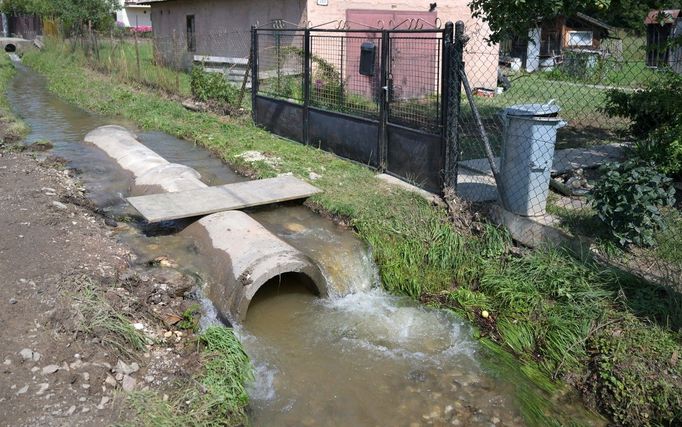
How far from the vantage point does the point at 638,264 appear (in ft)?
17.7

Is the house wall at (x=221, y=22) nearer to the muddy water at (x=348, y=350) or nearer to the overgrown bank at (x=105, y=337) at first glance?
the muddy water at (x=348, y=350)

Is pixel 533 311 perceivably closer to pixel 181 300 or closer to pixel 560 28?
pixel 181 300

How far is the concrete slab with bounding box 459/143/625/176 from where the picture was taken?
834cm

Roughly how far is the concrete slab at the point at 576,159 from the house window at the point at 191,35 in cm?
1447

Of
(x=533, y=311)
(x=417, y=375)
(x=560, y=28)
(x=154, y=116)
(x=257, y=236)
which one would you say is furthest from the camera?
(x=560, y=28)

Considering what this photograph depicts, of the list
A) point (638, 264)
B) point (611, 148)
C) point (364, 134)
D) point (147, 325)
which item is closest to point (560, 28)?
point (611, 148)

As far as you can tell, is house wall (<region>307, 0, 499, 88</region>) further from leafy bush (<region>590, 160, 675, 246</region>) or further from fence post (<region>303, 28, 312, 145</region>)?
leafy bush (<region>590, 160, 675, 246</region>)

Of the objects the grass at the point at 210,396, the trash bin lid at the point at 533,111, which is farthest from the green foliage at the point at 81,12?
the grass at the point at 210,396

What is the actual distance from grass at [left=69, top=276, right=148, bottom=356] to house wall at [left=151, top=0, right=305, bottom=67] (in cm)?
1123

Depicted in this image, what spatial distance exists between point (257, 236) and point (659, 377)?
363 centimetres

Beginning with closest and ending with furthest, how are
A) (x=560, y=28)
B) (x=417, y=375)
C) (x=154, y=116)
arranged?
(x=417, y=375) < (x=154, y=116) < (x=560, y=28)

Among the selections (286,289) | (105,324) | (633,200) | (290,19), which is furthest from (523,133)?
(290,19)

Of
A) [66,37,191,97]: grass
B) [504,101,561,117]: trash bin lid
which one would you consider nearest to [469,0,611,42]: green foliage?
[504,101,561,117]: trash bin lid

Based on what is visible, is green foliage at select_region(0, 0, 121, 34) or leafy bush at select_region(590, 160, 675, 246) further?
green foliage at select_region(0, 0, 121, 34)
